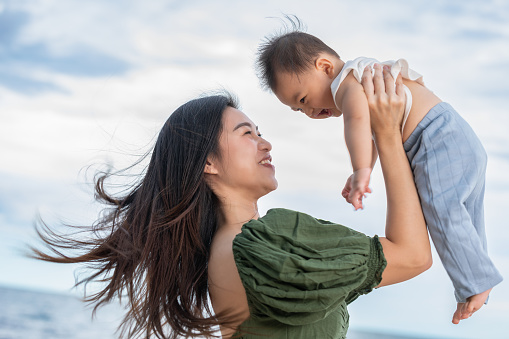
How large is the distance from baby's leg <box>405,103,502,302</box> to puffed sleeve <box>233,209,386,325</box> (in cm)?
23

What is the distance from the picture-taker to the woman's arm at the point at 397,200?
2.07m

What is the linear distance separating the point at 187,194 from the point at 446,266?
108 cm

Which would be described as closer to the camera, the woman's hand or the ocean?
the woman's hand

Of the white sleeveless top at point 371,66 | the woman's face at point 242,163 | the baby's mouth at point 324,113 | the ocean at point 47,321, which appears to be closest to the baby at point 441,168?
the white sleeveless top at point 371,66

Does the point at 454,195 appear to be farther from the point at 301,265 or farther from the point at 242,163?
the point at 242,163

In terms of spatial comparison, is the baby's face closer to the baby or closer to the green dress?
the baby

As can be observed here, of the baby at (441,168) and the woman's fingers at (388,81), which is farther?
the woman's fingers at (388,81)

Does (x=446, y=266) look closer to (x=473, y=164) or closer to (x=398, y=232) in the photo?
(x=398, y=232)

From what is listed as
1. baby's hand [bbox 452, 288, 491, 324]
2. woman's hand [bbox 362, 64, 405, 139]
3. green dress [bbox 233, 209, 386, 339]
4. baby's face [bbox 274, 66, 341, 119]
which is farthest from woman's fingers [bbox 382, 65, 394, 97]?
baby's hand [bbox 452, 288, 491, 324]

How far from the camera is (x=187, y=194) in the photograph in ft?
8.26

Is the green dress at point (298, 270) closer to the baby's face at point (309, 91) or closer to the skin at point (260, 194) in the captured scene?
the skin at point (260, 194)

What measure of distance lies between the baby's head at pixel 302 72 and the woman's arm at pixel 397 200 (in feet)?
1.14

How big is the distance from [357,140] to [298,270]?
0.49 metres

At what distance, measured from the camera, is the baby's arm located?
6.55 ft
